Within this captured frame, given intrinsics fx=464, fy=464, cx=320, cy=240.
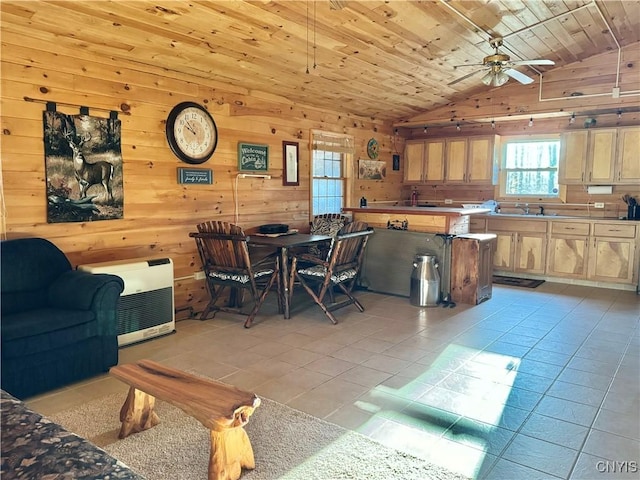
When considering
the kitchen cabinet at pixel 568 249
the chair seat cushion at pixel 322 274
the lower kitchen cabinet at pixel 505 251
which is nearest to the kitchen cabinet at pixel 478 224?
the lower kitchen cabinet at pixel 505 251

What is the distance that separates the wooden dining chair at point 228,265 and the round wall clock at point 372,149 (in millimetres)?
3100

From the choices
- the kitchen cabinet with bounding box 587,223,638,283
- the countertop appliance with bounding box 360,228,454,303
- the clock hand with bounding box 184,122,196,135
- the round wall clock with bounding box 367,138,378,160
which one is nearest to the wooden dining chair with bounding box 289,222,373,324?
the countertop appliance with bounding box 360,228,454,303

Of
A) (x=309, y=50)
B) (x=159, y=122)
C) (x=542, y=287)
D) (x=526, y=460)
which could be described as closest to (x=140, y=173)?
(x=159, y=122)

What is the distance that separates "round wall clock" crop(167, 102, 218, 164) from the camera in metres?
4.38

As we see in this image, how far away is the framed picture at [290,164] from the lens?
5.68 m

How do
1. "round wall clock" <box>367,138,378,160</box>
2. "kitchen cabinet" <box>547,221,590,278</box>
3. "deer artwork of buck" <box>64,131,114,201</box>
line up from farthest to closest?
"round wall clock" <box>367,138,378,160</box>
"kitchen cabinet" <box>547,221,590,278</box>
"deer artwork of buck" <box>64,131,114,201</box>

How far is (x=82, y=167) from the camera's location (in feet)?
12.3

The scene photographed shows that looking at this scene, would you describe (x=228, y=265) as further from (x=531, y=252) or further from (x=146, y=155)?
(x=531, y=252)

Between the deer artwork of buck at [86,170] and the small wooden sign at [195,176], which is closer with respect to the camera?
the deer artwork of buck at [86,170]

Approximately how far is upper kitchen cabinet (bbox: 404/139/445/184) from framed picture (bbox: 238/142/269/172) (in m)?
3.37

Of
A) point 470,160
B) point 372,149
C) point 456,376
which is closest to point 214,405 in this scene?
point 456,376

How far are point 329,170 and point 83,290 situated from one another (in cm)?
405

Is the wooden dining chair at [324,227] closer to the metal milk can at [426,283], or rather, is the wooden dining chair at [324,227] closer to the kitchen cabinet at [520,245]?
the metal milk can at [426,283]

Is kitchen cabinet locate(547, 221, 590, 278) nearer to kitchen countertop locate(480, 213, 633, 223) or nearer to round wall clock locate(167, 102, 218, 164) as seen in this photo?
kitchen countertop locate(480, 213, 633, 223)
